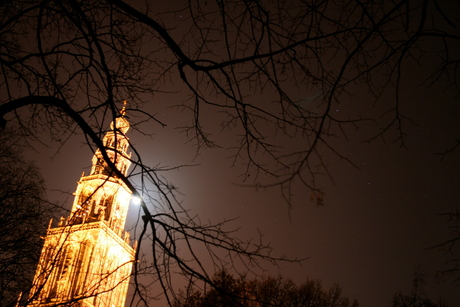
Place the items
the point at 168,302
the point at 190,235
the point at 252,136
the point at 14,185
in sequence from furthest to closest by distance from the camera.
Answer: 1. the point at 14,185
2. the point at 252,136
3. the point at 190,235
4. the point at 168,302

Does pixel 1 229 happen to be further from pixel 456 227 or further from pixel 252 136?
pixel 456 227

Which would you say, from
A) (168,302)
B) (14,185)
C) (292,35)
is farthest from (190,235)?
(14,185)

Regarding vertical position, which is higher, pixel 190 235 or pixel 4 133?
pixel 4 133

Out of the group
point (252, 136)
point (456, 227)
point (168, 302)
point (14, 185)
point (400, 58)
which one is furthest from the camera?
point (14, 185)

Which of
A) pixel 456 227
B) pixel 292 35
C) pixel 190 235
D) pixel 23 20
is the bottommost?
pixel 190 235

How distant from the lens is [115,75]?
13.7 ft

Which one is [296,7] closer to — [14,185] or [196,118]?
[196,118]

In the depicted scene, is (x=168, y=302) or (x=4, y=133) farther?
(x=4, y=133)

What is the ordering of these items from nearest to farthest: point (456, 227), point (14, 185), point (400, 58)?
point (400, 58) < point (456, 227) < point (14, 185)

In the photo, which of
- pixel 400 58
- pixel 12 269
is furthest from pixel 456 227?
pixel 12 269

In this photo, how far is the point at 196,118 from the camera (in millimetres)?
3854

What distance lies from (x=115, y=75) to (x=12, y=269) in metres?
5.33

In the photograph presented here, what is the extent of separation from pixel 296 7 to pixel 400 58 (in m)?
1.04

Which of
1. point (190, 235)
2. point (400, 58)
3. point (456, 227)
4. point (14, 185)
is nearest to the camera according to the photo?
point (400, 58)
